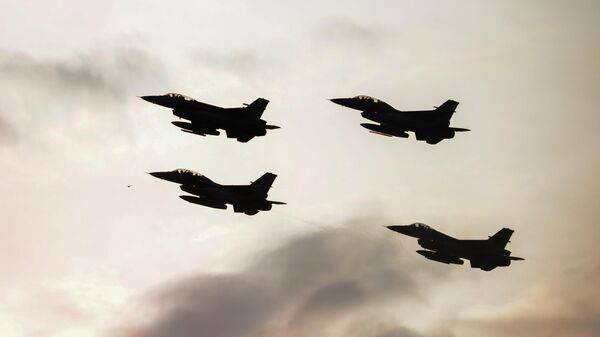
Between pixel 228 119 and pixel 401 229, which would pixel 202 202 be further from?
pixel 401 229

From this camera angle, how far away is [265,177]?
9919 cm

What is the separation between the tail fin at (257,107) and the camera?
95.5 meters

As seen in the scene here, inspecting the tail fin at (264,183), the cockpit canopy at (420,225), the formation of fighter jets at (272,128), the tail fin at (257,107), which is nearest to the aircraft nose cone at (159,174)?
the formation of fighter jets at (272,128)

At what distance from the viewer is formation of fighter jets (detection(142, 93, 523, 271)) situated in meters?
95.2

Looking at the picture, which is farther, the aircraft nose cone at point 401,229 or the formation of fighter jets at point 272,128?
the aircraft nose cone at point 401,229

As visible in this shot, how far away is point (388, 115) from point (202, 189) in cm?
2517

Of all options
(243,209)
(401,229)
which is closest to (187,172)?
(243,209)

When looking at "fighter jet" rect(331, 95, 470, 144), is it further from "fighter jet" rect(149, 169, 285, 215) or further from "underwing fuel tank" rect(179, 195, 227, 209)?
"underwing fuel tank" rect(179, 195, 227, 209)

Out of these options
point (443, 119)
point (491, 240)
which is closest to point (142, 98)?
point (443, 119)

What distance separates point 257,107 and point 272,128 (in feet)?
10.7

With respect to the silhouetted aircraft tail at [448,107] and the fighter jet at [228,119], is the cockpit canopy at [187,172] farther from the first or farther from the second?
the silhouetted aircraft tail at [448,107]

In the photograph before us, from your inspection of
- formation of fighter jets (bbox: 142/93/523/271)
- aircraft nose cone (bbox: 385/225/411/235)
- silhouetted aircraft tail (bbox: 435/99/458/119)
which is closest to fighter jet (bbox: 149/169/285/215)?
formation of fighter jets (bbox: 142/93/523/271)

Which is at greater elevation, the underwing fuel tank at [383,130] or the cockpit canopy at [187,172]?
the underwing fuel tank at [383,130]

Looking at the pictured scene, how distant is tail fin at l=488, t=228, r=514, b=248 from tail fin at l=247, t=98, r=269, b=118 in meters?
35.4
